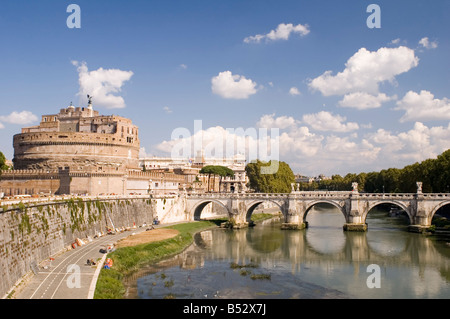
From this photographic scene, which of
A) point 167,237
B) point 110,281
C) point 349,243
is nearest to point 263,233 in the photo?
point 349,243

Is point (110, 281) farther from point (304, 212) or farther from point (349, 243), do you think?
point (304, 212)

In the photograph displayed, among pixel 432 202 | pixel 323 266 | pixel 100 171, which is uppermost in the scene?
pixel 100 171

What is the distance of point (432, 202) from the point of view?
51.8 m

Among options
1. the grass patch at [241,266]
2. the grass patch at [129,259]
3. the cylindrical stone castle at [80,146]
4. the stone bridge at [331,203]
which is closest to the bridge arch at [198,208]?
the stone bridge at [331,203]

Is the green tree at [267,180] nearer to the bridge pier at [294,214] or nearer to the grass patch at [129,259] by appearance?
the bridge pier at [294,214]

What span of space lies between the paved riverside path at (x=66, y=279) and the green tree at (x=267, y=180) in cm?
5945

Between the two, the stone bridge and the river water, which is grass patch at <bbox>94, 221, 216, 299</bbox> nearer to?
the river water

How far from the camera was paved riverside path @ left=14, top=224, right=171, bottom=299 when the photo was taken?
2131 cm

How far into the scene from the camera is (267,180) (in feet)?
297

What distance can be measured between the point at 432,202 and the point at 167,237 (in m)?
31.1

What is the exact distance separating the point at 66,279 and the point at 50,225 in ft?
25.9

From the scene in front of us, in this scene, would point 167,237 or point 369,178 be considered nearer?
point 167,237

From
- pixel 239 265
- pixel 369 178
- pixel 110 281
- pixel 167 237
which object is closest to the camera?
pixel 110 281
